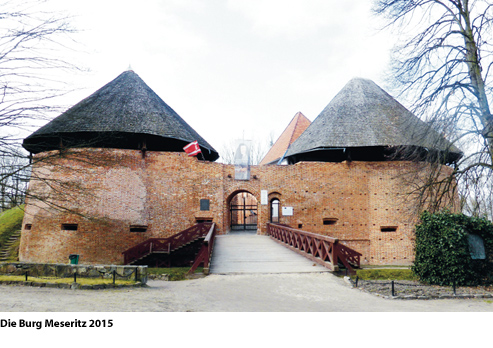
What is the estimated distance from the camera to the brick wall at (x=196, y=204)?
47.7ft

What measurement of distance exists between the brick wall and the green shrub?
633 centimetres

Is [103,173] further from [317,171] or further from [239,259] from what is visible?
[317,171]

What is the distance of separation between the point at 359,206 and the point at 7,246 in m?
18.1

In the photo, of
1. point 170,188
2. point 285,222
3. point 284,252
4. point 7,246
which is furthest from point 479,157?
point 7,246

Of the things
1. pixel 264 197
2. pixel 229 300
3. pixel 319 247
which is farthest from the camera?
pixel 264 197

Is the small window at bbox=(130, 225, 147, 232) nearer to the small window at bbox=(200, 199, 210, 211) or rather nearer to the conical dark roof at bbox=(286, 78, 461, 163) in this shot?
the small window at bbox=(200, 199, 210, 211)

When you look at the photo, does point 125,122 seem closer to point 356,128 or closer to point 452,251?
point 356,128

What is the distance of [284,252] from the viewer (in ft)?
37.9

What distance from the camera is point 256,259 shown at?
10477 mm

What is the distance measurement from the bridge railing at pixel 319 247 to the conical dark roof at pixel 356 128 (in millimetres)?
5581

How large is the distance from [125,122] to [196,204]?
519cm

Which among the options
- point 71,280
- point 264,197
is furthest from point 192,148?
point 71,280

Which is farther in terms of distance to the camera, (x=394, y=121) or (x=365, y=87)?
(x=365, y=87)

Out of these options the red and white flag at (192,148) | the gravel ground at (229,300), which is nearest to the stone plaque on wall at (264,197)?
the red and white flag at (192,148)
